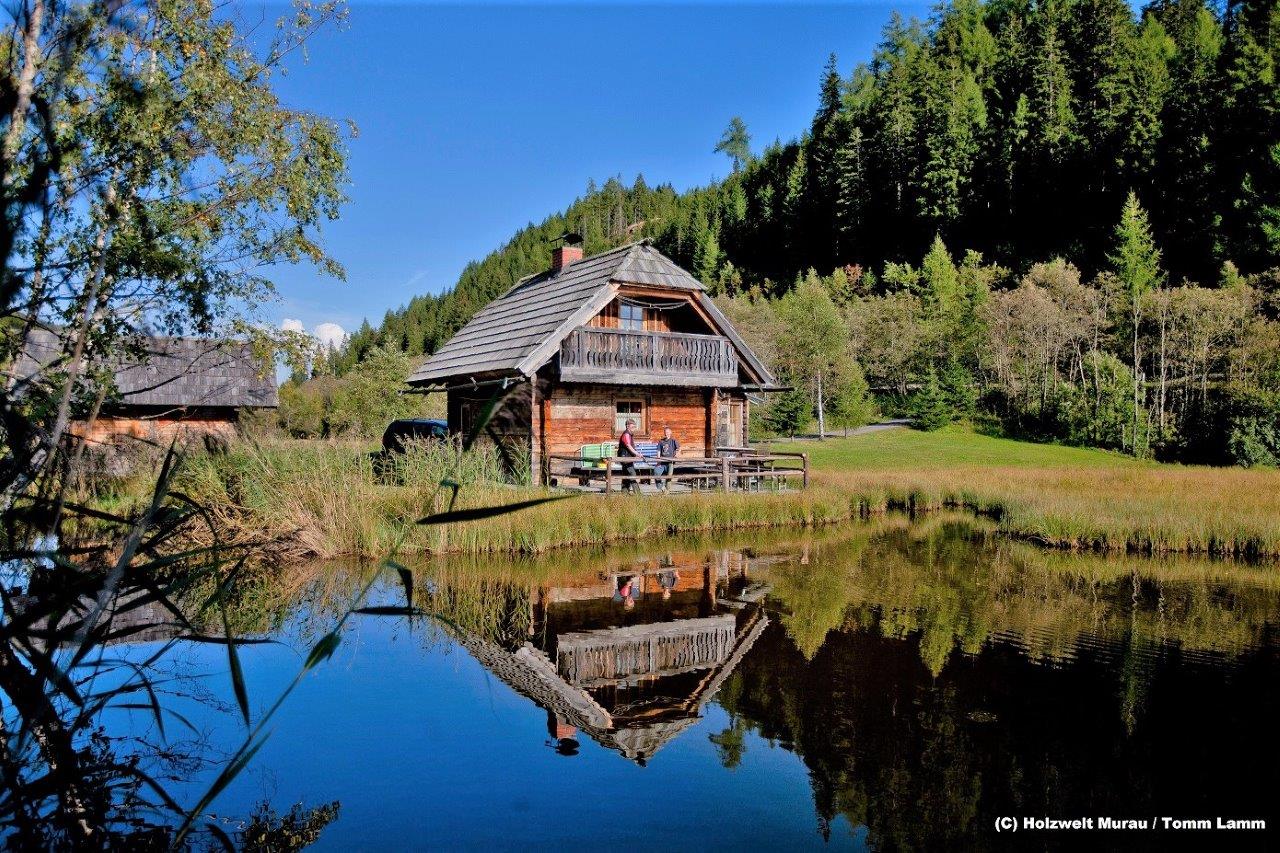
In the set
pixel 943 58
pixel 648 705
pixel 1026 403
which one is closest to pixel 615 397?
pixel 648 705

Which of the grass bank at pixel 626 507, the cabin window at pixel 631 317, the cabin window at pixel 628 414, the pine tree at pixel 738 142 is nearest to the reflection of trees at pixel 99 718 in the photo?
the grass bank at pixel 626 507

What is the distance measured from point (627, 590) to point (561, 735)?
14.8 feet

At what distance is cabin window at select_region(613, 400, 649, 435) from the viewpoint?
21.6m

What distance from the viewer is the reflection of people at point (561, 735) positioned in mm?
5484

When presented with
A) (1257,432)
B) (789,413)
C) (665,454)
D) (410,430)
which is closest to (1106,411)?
(1257,432)

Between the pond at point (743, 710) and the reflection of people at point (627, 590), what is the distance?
6 cm

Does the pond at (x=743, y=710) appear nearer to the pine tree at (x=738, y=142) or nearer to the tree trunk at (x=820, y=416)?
the tree trunk at (x=820, y=416)

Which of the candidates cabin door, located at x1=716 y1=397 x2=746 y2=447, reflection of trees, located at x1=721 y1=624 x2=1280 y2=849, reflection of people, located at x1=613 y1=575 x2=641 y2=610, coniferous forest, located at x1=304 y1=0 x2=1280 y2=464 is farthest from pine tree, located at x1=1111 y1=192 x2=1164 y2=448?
reflection of trees, located at x1=721 y1=624 x2=1280 y2=849

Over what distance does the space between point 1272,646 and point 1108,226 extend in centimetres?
5982

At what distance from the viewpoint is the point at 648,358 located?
2095 cm

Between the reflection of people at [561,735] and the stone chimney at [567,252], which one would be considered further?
the stone chimney at [567,252]

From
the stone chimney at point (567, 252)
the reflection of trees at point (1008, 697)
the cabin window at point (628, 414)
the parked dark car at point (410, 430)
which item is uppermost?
the stone chimney at point (567, 252)

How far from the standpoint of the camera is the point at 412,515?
40.8 feet

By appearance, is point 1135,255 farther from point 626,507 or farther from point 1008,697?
point 1008,697
